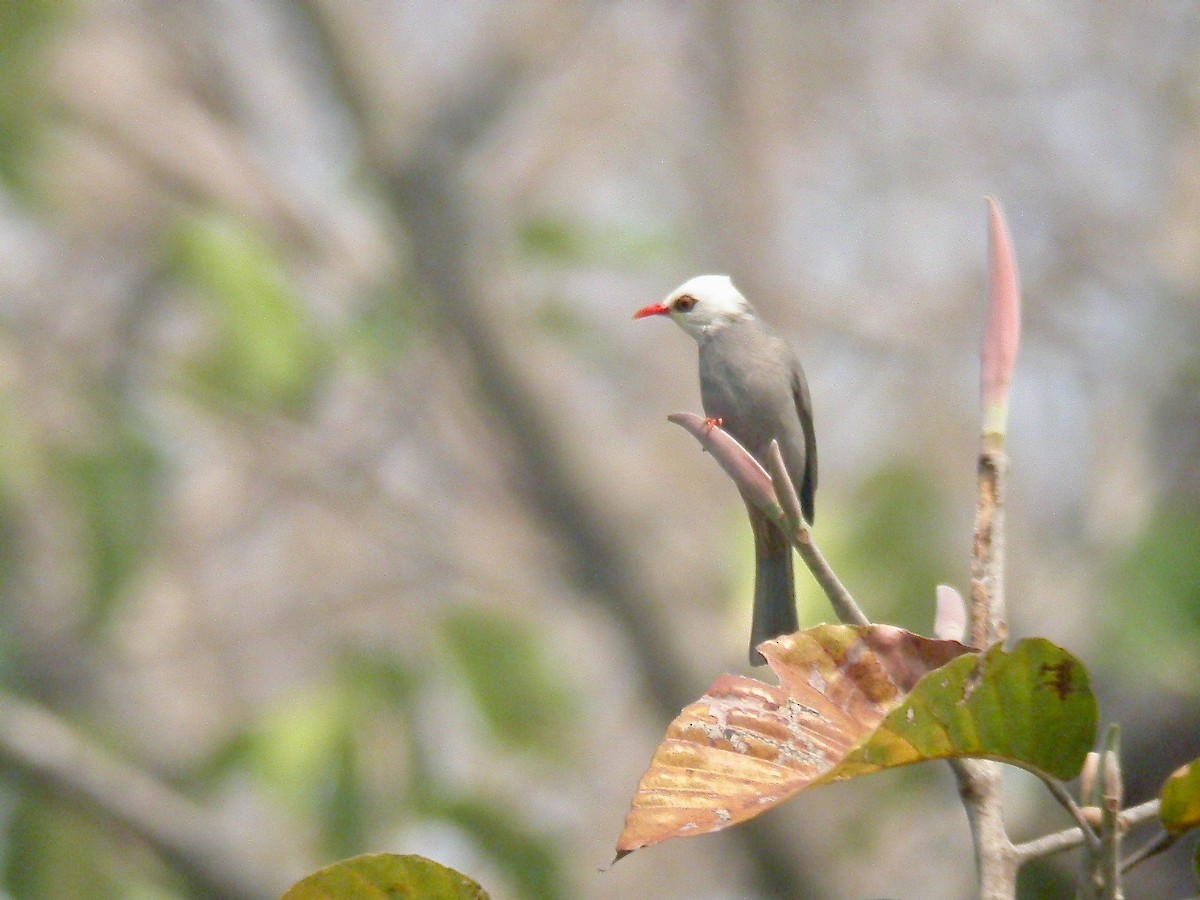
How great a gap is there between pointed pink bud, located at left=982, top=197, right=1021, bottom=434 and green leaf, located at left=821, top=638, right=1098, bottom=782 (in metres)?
0.25

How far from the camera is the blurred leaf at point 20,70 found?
4.57m

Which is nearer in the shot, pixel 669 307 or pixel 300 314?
pixel 669 307

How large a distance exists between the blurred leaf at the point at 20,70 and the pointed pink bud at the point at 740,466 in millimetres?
3979

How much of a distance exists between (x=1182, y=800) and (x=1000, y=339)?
14.6 inches

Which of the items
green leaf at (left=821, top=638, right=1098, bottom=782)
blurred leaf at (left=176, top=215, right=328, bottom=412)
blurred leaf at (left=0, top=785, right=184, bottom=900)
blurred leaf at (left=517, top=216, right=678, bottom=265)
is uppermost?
blurred leaf at (left=517, top=216, right=678, bottom=265)

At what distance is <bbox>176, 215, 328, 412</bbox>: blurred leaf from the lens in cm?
455

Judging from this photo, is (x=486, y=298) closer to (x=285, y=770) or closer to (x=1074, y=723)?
(x=285, y=770)

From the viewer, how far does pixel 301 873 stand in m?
4.24

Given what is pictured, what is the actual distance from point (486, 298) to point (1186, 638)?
286 centimetres

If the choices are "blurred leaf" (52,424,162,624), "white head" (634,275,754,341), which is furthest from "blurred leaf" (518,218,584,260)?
"white head" (634,275,754,341)

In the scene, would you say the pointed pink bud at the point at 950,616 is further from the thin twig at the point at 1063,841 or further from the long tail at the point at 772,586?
the long tail at the point at 772,586

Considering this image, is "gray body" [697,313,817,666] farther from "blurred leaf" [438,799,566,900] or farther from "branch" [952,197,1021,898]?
"blurred leaf" [438,799,566,900]

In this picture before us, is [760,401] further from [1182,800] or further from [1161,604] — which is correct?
[1161,604]

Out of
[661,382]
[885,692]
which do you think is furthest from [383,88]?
[885,692]
